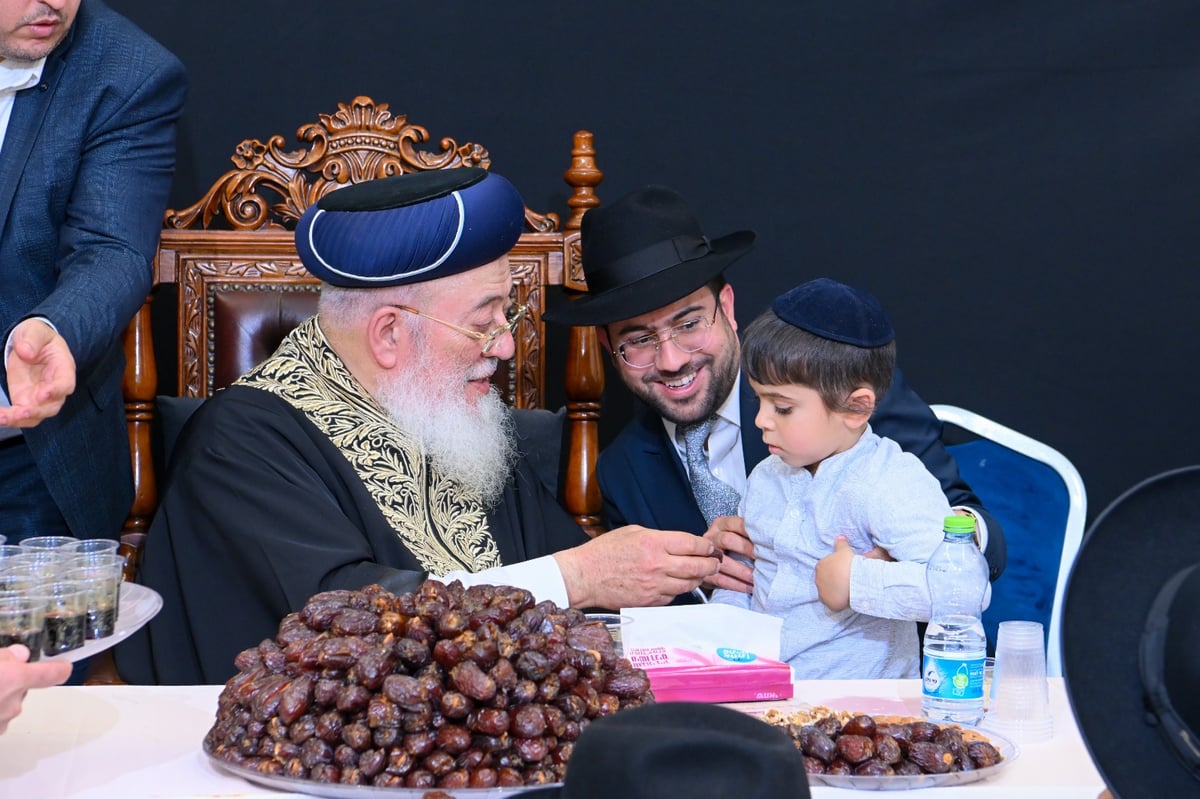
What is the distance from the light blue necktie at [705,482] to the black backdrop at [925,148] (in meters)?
0.71

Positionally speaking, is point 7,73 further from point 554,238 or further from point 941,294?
point 941,294

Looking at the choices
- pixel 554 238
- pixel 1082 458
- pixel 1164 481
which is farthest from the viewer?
pixel 1082 458

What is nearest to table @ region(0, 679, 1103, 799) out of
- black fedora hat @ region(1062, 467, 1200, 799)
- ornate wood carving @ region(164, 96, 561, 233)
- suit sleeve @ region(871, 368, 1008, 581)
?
black fedora hat @ region(1062, 467, 1200, 799)

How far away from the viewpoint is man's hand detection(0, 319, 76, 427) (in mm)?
2207

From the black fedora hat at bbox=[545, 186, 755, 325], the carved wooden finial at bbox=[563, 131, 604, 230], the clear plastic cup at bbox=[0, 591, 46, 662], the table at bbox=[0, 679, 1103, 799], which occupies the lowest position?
the table at bbox=[0, 679, 1103, 799]

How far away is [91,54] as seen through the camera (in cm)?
288

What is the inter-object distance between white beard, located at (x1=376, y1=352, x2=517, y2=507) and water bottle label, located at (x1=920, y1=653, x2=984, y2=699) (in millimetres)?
1304

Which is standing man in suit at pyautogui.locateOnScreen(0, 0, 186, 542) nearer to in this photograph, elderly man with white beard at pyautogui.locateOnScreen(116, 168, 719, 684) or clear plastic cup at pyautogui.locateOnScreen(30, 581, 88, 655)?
elderly man with white beard at pyautogui.locateOnScreen(116, 168, 719, 684)

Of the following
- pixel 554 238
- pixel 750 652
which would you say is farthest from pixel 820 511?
pixel 554 238

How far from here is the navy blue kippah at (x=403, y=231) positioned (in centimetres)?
278

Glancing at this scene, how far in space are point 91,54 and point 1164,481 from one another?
2.47m

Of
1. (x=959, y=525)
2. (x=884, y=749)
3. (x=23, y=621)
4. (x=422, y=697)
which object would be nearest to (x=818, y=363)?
(x=959, y=525)

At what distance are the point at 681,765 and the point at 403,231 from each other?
1880 mm

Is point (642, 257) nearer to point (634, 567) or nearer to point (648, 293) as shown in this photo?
point (648, 293)
